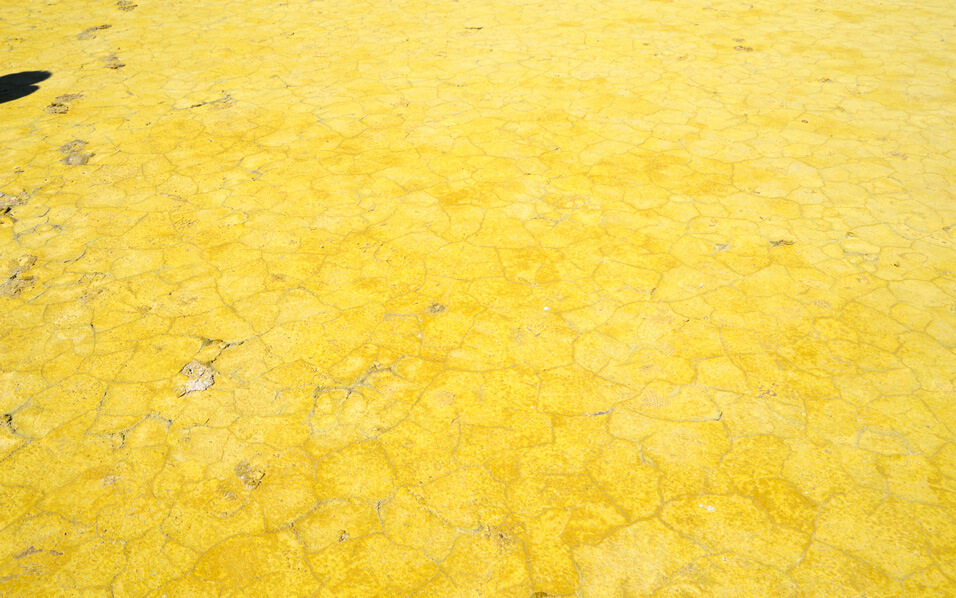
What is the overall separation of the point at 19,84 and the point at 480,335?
16.2ft

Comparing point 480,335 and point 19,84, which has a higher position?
point 19,84

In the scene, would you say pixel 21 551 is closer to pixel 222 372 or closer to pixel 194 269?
pixel 222 372

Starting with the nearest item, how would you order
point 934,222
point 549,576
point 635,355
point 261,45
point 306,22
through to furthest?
point 549,576
point 635,355
point 934,222
point 261,45
point 306,22

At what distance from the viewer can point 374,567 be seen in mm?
1873

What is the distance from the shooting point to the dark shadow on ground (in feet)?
16.1

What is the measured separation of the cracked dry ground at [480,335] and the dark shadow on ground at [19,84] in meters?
0.11

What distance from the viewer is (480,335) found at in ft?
8.84

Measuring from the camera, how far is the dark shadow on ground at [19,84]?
4.90m

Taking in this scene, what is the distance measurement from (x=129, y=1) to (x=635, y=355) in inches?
301

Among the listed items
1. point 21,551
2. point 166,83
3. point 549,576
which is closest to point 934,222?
point 549,576

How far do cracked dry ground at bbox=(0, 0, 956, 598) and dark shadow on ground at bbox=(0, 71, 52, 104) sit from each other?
0.11m

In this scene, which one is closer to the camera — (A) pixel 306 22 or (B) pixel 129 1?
(A) pixel 306 22

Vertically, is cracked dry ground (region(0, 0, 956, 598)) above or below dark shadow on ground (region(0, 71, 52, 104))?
below

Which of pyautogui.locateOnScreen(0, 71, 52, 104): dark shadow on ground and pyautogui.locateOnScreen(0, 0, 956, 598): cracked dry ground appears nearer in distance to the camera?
pyautogui.locateOnScreen(0, 0, 956, 598): cracked dry ground
